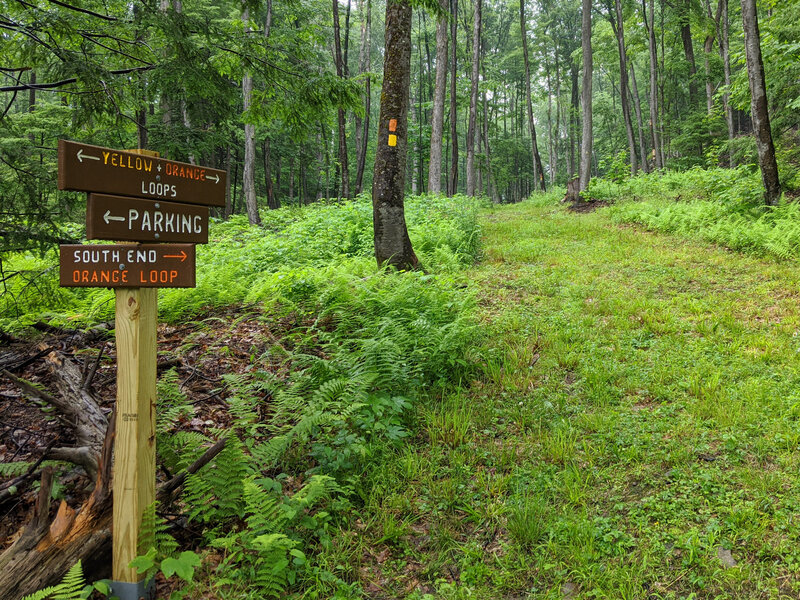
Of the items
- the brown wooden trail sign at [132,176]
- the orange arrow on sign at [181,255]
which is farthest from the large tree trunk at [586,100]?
the orange arrow on sign at [181,255]

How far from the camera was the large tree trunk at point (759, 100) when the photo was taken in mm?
9844

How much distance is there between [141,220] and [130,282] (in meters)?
0.34

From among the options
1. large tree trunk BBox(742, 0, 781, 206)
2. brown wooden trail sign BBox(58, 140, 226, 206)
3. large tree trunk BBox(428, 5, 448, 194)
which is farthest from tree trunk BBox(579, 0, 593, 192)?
brown wooden trail sign BBox(58, 140, 226, 206)

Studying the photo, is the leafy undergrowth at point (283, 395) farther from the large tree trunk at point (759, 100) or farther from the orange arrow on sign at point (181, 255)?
the large tree trunk at point (759, 100)

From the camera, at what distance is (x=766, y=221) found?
9.73m

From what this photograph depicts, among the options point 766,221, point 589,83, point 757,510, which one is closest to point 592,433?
point 757,510

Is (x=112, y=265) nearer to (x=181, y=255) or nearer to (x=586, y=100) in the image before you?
(x=181, y=255)

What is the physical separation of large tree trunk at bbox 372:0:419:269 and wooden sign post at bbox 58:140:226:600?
16.0ft

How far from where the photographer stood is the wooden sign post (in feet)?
7.96

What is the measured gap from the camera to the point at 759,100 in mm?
9945

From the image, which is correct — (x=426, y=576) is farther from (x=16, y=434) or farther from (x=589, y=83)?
(x=589, y=83)

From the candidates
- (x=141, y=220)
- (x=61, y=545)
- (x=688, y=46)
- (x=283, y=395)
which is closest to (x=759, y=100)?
(x=283, y=395)

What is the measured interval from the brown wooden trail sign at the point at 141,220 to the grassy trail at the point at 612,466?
215cm

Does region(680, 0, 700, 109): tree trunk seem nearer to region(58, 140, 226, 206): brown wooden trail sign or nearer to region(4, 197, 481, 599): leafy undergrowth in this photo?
region(4, 197, 481, 599): leafy undergrowth
